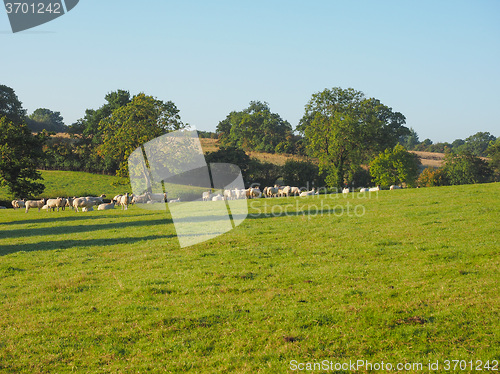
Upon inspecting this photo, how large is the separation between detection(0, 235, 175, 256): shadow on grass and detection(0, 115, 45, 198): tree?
54.2ft

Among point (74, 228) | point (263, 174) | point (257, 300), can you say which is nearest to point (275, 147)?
point (263, 174)

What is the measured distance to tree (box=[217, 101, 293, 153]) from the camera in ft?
430

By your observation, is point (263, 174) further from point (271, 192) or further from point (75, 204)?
point (75, 204)

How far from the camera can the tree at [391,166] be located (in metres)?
77.0

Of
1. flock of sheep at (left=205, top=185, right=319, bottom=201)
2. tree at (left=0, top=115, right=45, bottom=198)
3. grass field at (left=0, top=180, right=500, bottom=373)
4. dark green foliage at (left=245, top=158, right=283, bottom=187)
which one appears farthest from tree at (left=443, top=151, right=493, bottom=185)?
tree at (left=0, top=115, right=45, bottom=198)

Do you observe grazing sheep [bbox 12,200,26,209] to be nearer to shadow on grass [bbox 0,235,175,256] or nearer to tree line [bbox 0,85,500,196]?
tree line [bbox 0,85,500,196]

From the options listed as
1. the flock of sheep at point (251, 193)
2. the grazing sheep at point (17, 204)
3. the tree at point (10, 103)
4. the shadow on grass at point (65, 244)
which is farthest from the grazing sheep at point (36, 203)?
the tree at point (10, 103)

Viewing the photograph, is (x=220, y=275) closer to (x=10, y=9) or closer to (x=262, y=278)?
(x=262, y=278)

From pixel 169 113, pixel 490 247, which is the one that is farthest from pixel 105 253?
pixel 169 113

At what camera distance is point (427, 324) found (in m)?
8.77

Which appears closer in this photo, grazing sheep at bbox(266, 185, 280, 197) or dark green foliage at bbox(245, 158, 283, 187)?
grazing sheep at bbox(266, 185, 280, 197)

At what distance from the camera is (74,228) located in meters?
27.9

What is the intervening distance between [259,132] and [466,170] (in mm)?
64566

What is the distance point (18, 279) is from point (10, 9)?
12.4m
